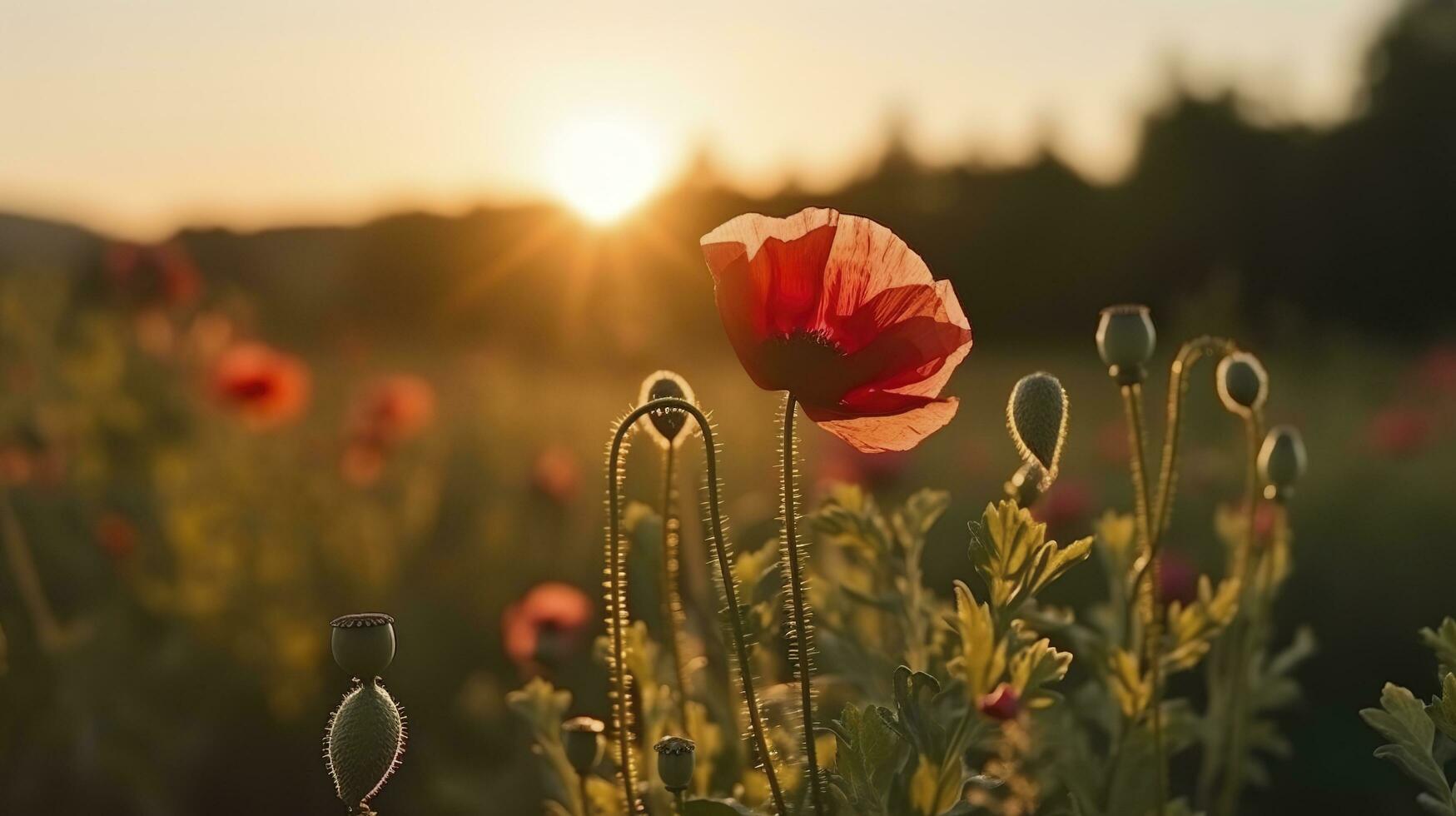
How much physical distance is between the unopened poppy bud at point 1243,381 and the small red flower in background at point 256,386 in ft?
11.4

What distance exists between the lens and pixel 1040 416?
1.33m

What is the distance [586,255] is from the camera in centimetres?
1265

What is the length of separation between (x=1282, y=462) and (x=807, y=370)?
61cm

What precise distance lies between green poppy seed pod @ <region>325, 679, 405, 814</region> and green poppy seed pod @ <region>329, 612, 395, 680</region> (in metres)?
0.05

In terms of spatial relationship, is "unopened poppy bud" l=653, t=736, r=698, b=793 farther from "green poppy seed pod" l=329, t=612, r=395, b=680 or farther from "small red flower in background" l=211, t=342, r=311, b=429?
"small red flower in background" l=211, t=342, r=311, b=429

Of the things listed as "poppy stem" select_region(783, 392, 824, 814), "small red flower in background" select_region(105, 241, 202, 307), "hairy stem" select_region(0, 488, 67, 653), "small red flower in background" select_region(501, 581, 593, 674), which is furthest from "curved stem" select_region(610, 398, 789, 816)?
"small red flower in background" select_region(105, 241, 202, 307)

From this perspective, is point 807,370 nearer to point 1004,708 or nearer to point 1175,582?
point 1004,708

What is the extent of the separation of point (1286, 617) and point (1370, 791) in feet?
4.90

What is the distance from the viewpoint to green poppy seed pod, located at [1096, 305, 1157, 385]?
1.38 m

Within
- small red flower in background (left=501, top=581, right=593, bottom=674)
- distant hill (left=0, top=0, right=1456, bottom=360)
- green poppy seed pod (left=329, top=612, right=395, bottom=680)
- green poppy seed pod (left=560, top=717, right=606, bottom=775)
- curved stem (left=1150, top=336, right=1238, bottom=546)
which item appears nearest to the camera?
green poppy seed pod (left=329, top=612, right=395, bottom=680)

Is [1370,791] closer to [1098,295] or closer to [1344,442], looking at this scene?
[1344,442]

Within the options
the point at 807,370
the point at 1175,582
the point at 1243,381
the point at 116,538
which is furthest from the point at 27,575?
the point at 1175,582

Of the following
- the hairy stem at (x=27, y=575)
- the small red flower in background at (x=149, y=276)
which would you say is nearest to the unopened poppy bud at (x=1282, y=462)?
the hairy stem at (x=27, y=575)

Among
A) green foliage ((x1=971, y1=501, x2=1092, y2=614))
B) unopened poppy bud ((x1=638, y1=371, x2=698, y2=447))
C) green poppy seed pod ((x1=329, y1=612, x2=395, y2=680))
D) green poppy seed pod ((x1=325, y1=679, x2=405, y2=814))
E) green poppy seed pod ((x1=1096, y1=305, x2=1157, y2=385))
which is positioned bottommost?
green poppy seed pod ((x1=325, y1=679, x2=405, y2=814))
